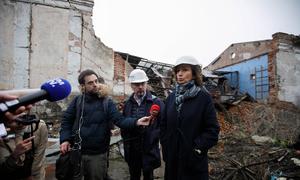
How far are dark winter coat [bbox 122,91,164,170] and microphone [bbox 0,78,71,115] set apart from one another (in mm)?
1923

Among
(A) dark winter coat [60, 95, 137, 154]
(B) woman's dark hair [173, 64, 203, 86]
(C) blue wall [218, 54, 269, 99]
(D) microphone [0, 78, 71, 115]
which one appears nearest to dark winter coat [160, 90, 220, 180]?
(B) woman's dark hair [173, 64, 203, 86]

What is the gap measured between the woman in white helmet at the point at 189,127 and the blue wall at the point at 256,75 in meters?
13.8

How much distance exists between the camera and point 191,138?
226 cm

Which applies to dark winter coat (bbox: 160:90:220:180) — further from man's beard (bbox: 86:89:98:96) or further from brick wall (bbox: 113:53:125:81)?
brick wall (bbox: 113:53:125:81)

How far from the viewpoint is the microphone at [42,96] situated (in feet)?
2.92

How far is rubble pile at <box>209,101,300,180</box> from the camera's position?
4828 millimetres

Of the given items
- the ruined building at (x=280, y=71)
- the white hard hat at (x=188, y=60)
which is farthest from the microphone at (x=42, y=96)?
the ruined building at (x=280, y=71)

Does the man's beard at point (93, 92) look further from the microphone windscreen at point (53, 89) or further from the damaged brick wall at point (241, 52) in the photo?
the damaged brick wall at point (241, 52)

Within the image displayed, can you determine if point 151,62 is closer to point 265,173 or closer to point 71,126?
point 265,173

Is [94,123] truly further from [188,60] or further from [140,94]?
[188,60]

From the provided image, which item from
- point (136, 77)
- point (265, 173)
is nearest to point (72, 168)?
point (136, 77)

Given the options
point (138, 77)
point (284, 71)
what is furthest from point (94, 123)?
point (284, 71)

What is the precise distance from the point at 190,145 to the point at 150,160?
0.90 m

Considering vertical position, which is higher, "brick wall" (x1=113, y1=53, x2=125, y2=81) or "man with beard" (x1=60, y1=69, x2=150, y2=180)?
"brick wall" (x1=113, y1=53, x2=125, y2=81)
